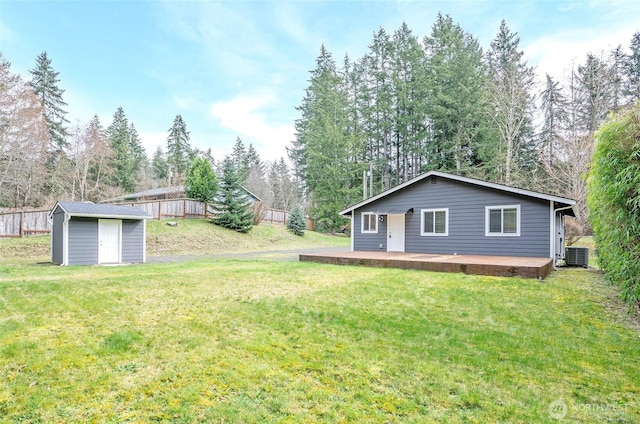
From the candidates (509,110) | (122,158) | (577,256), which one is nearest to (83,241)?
(577,256)

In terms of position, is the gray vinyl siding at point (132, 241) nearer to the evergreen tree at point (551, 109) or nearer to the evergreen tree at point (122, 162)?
the evergreen tree at point (122, 162)

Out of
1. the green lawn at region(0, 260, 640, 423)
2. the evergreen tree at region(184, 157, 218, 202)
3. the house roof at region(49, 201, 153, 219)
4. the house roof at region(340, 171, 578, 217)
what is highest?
the evergreen tree at region(184, 157, 218, 202)

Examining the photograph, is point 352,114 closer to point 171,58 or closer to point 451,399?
point 171,58

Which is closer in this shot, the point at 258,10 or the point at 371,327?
the point at 371,327

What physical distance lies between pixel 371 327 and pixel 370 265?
623 cm

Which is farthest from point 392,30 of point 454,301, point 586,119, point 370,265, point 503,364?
point 503,364

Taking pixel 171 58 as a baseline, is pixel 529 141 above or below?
below

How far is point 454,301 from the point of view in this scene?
5676mm

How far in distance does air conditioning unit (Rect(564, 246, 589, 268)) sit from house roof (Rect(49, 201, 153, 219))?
15.0 m

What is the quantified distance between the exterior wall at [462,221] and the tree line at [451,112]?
7.08 meters

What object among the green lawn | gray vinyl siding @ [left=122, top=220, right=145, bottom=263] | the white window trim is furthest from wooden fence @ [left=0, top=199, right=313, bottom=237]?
the white window trim

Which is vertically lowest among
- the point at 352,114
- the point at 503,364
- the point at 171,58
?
the point at 503,364

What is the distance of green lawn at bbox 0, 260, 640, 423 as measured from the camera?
248cm

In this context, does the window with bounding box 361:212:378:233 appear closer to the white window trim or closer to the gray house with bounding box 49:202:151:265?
the white window trim
